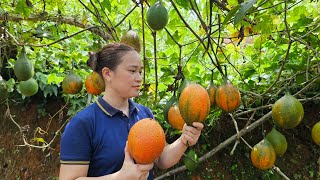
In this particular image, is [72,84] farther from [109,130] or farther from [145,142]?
[145,142]

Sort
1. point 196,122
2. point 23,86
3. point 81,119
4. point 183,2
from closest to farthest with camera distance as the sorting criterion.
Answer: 1. point 196,122
2. point 81,119
3. point 183,2
4. point 23,86

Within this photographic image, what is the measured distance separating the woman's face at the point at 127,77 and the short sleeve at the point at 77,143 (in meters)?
0.25

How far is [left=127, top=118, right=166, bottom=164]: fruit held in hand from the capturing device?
4.36ft

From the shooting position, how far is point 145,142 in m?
1.33

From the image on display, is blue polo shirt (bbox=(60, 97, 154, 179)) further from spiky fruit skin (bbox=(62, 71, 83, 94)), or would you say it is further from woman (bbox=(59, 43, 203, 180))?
spiky fruit skin (bbox=(62, 71, 83, 94))

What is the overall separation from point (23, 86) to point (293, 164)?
262 centimetres

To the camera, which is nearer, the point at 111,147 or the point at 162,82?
the point at 111,147

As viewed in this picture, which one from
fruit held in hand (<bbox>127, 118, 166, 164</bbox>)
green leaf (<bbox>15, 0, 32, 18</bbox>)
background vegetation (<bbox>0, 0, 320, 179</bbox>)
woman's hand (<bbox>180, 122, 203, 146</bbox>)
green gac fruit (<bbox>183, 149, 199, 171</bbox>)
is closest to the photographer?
fruit held in hand (<bbox>127, 118, 166, 164</bbox>)

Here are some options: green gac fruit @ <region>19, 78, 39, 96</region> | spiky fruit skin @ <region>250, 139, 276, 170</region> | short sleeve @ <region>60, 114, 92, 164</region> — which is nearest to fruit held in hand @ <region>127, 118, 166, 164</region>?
short sleeve @ <region>60, 114, 92, 164</region>

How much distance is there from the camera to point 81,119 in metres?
1.73

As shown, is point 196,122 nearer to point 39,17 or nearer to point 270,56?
point 270,56

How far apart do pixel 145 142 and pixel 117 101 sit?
639 millimetres

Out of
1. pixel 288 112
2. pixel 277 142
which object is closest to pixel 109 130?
pixel 288 112

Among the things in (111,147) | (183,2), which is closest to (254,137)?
(183,2)
